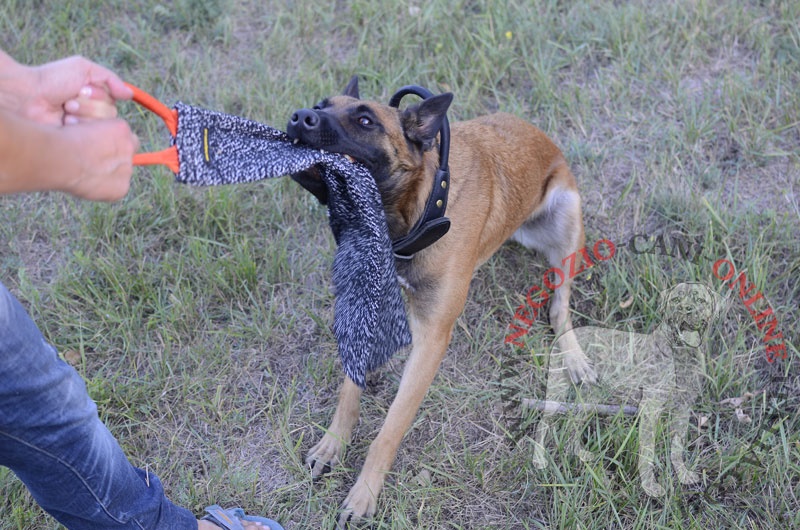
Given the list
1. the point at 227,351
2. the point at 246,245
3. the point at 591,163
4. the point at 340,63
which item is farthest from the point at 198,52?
the point at 591,163

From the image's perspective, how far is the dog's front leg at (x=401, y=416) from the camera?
2.99 meters

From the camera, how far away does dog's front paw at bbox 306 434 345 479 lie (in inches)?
125

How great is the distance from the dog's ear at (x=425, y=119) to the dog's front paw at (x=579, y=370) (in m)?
1.42

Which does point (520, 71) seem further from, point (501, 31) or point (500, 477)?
point (500, 477)

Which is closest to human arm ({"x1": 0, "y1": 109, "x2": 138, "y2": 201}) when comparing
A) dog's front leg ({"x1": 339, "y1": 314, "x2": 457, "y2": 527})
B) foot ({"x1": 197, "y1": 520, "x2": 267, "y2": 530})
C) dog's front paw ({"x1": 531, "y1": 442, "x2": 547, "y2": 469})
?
foot ({"x1": 197, "y1": 520, "x2": 267, "y2": 530})

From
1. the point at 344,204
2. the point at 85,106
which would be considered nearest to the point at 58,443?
the point at 85,106

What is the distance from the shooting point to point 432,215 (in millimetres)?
2861

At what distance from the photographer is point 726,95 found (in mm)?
4586

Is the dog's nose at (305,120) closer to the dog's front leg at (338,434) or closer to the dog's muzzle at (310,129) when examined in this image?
the dog's muzzle at (310,129)

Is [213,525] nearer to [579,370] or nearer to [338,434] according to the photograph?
[338,434]

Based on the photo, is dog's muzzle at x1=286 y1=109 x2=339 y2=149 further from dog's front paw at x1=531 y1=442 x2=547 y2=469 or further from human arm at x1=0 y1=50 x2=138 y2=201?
dog's front paw at x1=531 y1=442 x2=547 y2=469

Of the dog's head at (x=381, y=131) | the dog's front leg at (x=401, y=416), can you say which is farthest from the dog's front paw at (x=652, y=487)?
the dog's head at (x=381, y=131)

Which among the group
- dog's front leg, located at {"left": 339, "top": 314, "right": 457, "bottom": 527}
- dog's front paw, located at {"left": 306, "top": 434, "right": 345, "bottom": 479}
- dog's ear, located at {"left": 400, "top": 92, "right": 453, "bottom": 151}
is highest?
dog's ear, located at {"left": 400, "top": 92, "right": 453, "bottom": 151}

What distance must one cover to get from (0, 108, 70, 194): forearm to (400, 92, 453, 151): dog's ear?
5.16ft
